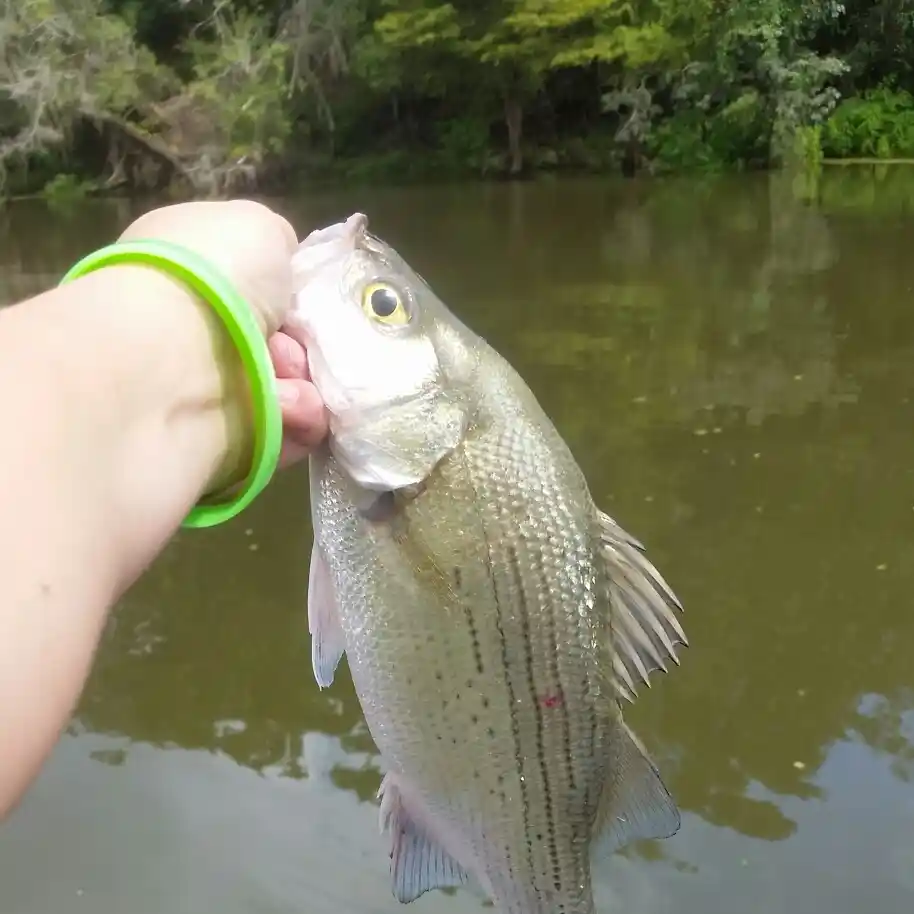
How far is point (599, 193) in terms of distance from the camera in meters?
21.0

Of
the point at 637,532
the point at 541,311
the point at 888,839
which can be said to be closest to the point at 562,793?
the point at 888,839

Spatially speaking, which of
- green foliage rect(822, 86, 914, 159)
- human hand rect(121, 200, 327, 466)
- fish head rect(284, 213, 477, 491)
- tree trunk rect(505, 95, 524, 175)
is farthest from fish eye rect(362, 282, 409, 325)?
tree trunk rect(505, 95, 524, 175)

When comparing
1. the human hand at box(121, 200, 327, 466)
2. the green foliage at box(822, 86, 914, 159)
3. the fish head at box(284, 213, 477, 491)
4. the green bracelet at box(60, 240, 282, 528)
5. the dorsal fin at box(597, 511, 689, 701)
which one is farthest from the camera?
the green foliage at box(822, 86, 914, 159)

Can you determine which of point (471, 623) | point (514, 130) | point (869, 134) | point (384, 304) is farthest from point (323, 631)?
point (514, 130)

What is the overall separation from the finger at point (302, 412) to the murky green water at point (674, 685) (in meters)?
2.14

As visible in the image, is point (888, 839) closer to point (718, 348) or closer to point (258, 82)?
point (718, 348)

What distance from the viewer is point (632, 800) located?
5.70 feet

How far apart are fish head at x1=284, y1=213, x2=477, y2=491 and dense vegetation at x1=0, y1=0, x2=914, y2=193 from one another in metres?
22.8

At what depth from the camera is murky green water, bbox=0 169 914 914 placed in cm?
340

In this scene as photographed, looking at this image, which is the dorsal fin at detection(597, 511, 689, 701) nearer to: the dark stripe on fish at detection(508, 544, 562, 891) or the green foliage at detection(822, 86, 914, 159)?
the dark stripe on fish at detection(508, 544, 562, 891)

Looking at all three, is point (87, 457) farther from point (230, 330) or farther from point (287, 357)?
point (287, 357)

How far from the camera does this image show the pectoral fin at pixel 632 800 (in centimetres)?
172

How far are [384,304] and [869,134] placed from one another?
23977 mm

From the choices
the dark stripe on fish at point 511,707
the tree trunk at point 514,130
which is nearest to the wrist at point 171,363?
the dark stripe on fish at point 511,707
